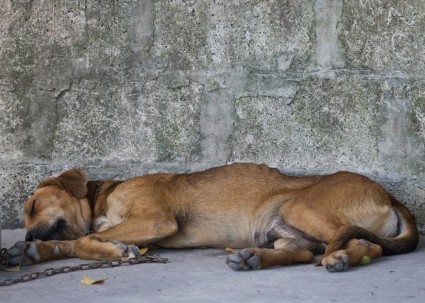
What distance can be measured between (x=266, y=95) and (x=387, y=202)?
136 cm

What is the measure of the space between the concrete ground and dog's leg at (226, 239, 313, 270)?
59 mm

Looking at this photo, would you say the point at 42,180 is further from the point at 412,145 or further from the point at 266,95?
the point at 412,145

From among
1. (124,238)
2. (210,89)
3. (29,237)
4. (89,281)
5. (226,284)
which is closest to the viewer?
(226,284)

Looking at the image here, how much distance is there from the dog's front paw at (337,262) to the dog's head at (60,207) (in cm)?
209

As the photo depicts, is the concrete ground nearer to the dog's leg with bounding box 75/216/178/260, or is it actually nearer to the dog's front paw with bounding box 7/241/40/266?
the dog's front paw with bounding box 7/241/40/266

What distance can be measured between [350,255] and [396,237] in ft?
2.18

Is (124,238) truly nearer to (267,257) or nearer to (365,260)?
(267,257)

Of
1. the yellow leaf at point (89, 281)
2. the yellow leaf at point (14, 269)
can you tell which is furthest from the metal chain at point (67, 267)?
the yellow leaf at point (89, 281)

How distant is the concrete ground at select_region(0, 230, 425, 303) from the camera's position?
16.6 feet

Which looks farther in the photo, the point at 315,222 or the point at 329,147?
the point at 329,147

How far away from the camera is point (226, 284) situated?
5.39 metres

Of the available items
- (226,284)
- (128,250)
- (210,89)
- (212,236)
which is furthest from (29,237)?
(226,284)

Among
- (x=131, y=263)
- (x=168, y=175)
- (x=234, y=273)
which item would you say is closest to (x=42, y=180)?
(x=168, y=175)

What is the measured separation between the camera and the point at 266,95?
7207 millimetres
